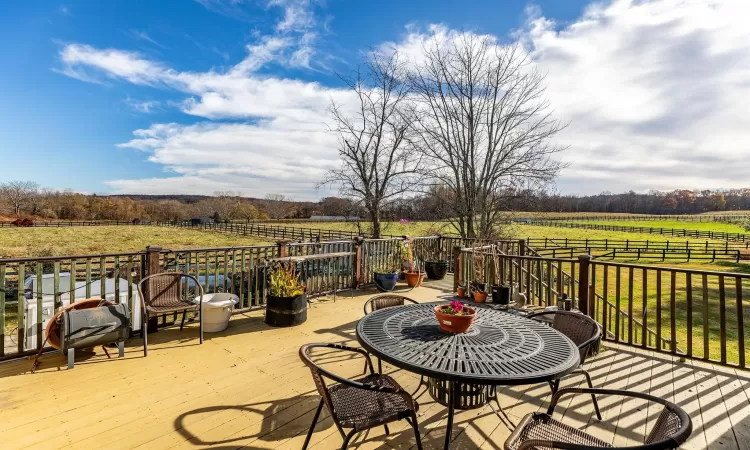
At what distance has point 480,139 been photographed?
40.7 feet

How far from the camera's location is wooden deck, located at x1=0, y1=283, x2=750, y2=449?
2.10 metres

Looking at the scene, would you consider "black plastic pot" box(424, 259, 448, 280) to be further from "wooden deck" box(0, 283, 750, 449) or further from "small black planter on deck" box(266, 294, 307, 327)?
"wooden deck" box(0, 283, 750, 449)

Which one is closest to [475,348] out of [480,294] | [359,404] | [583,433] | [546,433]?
[546,433]

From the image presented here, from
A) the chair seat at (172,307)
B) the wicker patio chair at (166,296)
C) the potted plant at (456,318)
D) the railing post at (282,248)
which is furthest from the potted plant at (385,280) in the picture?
the potted plant at (456,318)

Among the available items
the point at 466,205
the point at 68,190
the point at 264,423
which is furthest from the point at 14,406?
the point at 68,190

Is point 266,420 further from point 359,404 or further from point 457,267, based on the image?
point 457,267

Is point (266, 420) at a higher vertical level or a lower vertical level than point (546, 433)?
lower

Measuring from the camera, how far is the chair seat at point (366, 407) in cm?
168

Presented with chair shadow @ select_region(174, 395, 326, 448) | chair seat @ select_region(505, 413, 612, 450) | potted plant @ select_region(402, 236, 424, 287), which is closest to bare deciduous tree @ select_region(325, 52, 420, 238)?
potted plant @ select_region(402, 236, 424, 287)

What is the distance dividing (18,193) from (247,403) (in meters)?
75.6

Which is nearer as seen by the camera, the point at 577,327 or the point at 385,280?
the point at 577,327

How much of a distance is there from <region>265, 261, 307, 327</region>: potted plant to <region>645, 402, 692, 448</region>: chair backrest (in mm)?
3784

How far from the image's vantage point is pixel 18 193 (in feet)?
172


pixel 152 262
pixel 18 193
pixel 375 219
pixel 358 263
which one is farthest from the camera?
pixel 18 193
